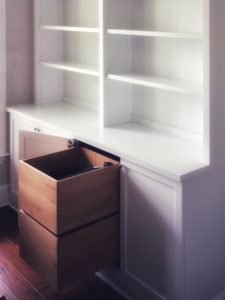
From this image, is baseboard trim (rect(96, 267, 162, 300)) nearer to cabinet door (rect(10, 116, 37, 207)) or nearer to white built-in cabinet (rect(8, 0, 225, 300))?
white built-in cabinet (rect(8, 0, 225, 300))

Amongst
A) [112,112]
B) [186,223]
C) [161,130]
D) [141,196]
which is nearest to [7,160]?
[112,112]

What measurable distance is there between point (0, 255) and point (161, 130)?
4.14ft

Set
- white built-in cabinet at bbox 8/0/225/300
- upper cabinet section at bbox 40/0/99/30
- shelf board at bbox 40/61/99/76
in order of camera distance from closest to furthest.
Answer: white built-in cabinet at bbox 8/0/225/300, shelf board at bbox 40/61/99/76, upper cabinet section at bbox 40/0/99/30

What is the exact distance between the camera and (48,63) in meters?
3.26

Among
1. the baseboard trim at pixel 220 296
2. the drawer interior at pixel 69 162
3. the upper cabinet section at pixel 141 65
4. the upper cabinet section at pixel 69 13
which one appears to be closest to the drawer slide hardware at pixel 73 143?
the drawer interior at pixel 69 162

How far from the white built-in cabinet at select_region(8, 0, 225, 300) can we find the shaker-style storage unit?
7 cm

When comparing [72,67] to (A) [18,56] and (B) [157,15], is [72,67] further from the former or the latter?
(B) [157,15]

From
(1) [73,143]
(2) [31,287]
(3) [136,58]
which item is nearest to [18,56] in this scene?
(3) [136,58]

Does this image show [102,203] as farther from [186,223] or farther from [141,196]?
[186,223]

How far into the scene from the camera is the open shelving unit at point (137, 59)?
7.97ft

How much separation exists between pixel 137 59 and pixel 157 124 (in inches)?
17.0

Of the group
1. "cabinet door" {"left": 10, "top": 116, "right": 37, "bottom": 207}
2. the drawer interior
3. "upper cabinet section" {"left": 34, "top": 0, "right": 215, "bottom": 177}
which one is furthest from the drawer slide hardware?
"cabinet door" {"left": 10, "top": 116, "right": 37, "bottom": 207}

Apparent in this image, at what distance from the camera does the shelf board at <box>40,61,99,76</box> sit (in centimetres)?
285

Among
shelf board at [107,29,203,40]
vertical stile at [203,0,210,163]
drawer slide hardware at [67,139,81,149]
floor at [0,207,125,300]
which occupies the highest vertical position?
shelf board at [107,29,203,40]
